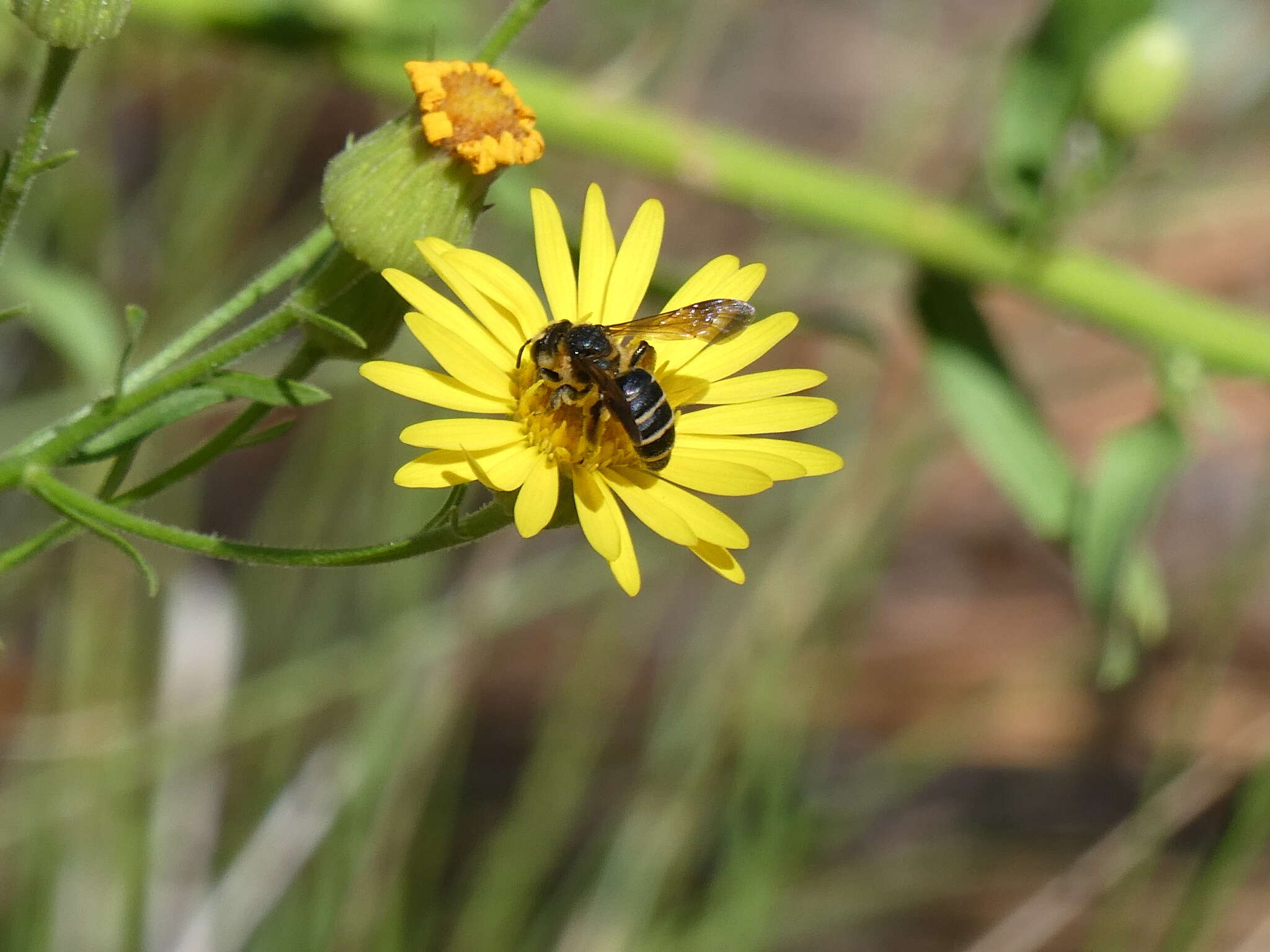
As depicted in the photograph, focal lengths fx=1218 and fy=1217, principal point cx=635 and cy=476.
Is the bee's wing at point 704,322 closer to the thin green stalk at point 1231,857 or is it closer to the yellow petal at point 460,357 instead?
the yellow petal at point 460,357

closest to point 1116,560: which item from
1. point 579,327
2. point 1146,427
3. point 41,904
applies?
point 1146,427

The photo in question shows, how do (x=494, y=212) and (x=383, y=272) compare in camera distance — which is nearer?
(x=383, y=272)

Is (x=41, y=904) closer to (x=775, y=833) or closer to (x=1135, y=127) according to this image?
(x=775, y=833)

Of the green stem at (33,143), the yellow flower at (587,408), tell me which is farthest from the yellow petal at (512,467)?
the green stem at (33,143)

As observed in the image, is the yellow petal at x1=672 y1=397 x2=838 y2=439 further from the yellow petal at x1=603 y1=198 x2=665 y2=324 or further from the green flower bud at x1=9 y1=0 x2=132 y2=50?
the green flower bud at x1=9 y1=0 x2=132 y2=50

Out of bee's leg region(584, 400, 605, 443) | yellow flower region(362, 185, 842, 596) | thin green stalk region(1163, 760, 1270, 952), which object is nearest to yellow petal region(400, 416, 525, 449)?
yellow flower region(362, 185, 842, 596)

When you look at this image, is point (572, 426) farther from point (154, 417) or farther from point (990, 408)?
point (990, 408)
